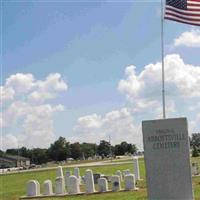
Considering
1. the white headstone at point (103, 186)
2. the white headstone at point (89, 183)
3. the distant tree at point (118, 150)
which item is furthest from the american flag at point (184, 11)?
the distant tree at point (118, 150)

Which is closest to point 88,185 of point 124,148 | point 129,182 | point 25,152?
point 129,182

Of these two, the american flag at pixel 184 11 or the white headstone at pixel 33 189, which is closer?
the american flag at pixel 184 11

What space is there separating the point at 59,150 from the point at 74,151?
10474mm

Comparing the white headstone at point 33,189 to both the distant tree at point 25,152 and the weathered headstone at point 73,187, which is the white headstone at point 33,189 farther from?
the distant tree at point 25,152

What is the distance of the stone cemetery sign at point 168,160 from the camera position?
48.0 ft

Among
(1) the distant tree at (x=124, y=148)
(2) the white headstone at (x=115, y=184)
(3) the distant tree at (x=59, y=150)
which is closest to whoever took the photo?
(2) the white headstone at (x=115, y=184)

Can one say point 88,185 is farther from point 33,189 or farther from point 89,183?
point 33,189

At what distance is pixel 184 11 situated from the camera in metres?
15.8

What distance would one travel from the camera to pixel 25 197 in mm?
24312

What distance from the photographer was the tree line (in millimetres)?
155788

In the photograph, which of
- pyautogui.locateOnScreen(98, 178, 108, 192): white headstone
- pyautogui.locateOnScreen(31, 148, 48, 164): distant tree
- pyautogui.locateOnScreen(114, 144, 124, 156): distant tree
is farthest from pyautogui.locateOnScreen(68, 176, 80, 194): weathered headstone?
pyautogui.locateOnScreen(114, 144, 124, 156): distant tree

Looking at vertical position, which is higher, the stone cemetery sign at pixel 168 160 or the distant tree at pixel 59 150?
the distant tree at pixel 59 150

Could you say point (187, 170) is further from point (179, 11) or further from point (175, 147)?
point (179, 11)

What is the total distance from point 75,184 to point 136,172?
24.3 feet
